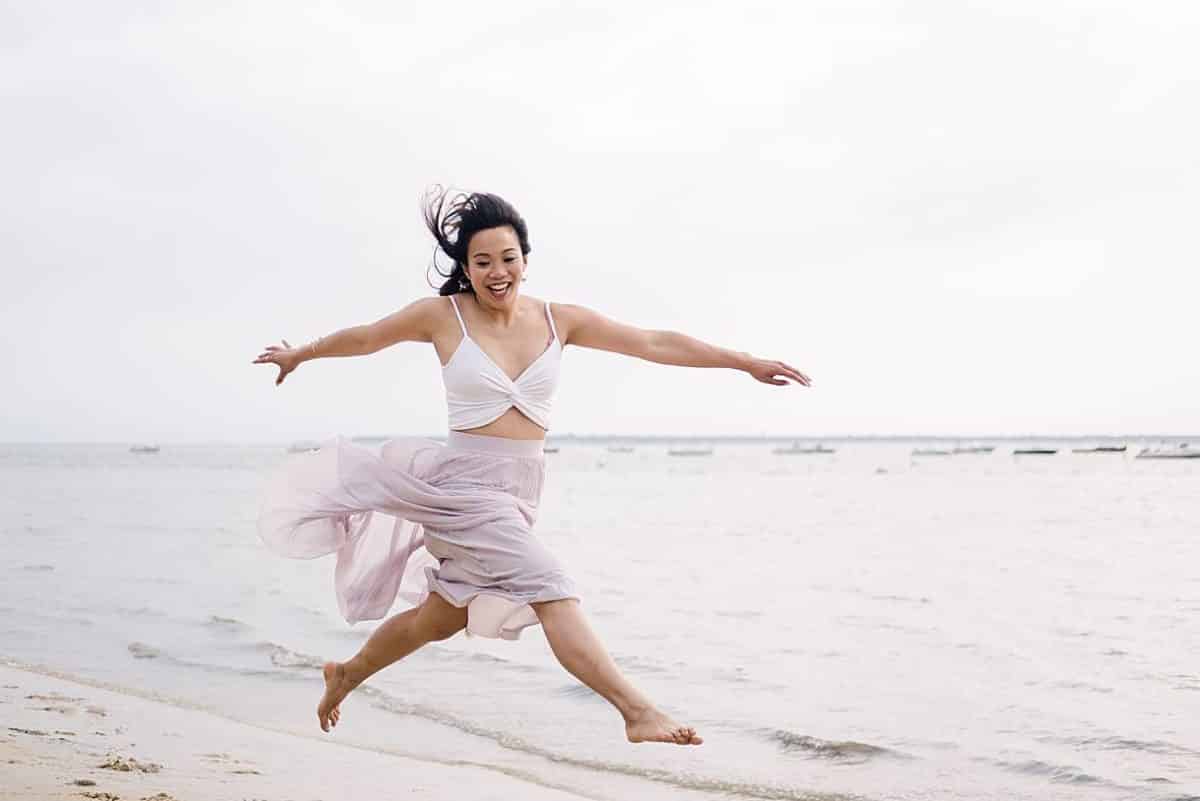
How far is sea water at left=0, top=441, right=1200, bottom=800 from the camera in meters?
7.39

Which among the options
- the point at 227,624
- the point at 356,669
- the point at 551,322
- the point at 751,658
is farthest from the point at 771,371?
the point at 227,624

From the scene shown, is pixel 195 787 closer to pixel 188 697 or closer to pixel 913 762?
pixel 188 697

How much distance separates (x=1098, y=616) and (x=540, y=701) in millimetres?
7205

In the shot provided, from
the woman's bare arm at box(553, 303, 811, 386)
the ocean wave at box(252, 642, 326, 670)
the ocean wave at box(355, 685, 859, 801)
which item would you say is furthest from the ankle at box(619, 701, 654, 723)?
the ocean wave at box(252, 642, 326, 670)

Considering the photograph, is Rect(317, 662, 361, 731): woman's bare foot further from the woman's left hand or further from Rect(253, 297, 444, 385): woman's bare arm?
the woman's left hand

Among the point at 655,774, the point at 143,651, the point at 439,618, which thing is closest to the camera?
the point at 439,618

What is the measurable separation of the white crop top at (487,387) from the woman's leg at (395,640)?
0.74 meters

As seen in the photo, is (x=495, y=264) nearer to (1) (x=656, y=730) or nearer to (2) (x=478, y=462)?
(2) (x=478, y=462)

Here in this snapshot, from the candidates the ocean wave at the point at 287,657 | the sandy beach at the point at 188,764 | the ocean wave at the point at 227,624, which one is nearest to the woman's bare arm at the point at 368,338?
the sandy beach at the point at 188,764

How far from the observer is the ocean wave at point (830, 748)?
7.59 m

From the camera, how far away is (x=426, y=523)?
15.9 ft

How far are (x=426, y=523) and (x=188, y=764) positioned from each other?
8.00 feet

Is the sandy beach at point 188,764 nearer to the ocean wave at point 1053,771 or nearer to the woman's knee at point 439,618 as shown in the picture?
the woman's knee at point 439,618

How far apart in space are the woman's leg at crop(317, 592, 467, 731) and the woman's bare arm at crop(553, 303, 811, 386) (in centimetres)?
120
